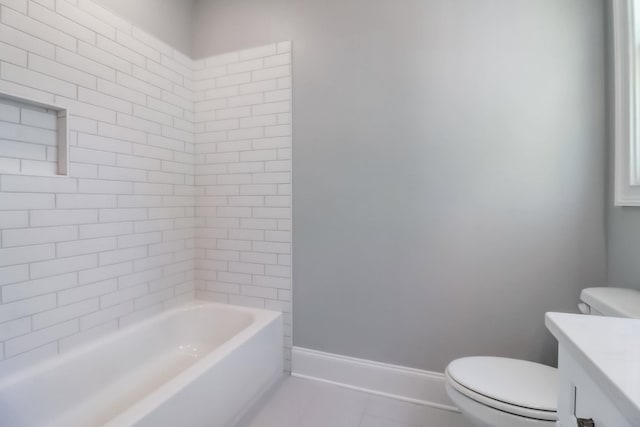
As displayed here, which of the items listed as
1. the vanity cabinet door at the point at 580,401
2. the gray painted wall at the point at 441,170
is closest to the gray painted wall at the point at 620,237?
the gray painted wall at the point at 441,170

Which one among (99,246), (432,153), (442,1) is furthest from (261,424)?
(442,1)

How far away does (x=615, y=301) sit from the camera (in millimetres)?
1107

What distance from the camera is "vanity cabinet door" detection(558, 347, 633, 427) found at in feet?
1.60

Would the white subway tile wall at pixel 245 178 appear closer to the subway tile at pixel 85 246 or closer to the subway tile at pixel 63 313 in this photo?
the subway tile at pixel 85 246

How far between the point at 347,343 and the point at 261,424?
2.18 ft

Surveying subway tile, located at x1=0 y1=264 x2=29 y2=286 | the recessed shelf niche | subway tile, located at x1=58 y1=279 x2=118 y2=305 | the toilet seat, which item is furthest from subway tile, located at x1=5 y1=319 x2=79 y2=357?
the toilet seat

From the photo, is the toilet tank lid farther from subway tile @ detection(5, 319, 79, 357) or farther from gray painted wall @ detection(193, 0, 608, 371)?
subway tile @ detection(5, 319, 79, 357)

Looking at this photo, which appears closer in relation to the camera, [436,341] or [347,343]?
[436,341]

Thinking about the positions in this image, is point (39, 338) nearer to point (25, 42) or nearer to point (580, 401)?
point (25, 42)

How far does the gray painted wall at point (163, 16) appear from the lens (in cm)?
174

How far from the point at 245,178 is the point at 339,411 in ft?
5.23

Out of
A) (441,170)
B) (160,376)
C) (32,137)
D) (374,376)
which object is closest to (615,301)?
(441,170)

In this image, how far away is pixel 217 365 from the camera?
139cm

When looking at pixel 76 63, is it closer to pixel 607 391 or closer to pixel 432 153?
pixel 432 153
